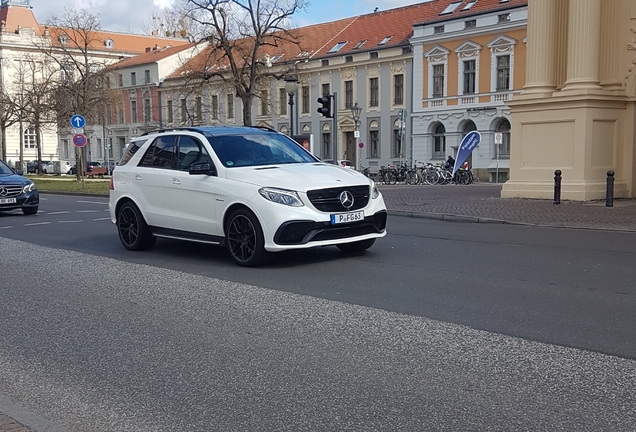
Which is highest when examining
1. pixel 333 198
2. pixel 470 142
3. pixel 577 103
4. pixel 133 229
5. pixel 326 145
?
pixel 577 103

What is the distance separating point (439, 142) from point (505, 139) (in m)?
5.91

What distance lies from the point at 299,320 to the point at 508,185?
1684 cm

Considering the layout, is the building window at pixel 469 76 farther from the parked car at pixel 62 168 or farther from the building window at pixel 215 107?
the parked car at pixel 62 168

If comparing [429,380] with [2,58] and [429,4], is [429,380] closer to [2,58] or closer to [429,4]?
[429,4]

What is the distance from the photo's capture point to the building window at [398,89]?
56.2 meters

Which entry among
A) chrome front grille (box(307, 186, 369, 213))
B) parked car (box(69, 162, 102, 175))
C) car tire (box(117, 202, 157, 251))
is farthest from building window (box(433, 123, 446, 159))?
chrome front grille (box(307, 186, 369, 213))

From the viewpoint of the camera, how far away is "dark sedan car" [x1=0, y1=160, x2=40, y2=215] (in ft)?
64.0

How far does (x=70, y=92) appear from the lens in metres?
45.9

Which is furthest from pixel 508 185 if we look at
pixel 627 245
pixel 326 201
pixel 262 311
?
pixel 262 311

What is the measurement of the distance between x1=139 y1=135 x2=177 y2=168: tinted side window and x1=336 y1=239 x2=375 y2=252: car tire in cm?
286

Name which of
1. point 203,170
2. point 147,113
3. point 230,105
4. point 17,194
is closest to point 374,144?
point 230,105

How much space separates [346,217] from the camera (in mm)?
9789

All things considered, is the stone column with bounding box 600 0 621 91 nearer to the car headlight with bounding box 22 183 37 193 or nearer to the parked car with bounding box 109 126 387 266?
the parked car with bounding box 109 126 387 266

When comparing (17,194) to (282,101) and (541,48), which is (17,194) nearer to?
(541,48)
